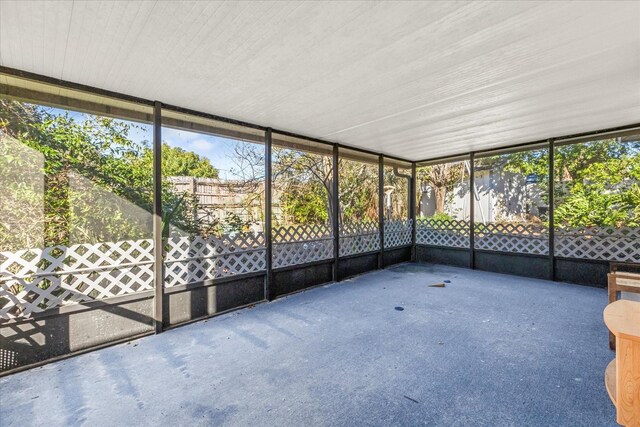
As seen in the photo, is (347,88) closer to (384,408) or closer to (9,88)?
(384,408)

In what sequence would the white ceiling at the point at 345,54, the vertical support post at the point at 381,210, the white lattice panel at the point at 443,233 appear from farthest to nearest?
the white lattice panel at the point at 443,233
the vertical support post at the point at 381,210
the white ceiling at the point at 345,54

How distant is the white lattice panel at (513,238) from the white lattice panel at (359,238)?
2.21 metres

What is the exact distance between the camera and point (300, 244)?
15.3ft

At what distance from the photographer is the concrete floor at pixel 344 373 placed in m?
1.79

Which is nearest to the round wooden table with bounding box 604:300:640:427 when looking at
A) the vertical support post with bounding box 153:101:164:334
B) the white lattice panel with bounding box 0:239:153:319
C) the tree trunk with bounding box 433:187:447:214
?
the vertical support post with bounding box 153:101:164:334

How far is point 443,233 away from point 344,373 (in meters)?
5.22

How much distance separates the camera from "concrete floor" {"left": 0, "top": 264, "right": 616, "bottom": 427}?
1.79 meters

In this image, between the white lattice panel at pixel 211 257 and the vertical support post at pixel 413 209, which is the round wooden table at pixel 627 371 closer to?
the white lattice panel at pixel 211 257

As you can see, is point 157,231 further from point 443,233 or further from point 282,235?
point 443,233

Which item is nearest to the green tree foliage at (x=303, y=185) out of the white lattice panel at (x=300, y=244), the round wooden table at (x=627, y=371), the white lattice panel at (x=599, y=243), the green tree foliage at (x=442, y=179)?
the white lattice panel at (x=300, y=244)

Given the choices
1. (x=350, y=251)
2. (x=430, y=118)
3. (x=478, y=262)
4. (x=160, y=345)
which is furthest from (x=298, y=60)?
(x=478, y=262)

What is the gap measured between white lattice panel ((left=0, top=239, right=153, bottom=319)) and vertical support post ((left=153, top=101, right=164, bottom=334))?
0.08 meters

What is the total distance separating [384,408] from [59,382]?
2.44m

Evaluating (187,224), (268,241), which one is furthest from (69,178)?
(268,241)
